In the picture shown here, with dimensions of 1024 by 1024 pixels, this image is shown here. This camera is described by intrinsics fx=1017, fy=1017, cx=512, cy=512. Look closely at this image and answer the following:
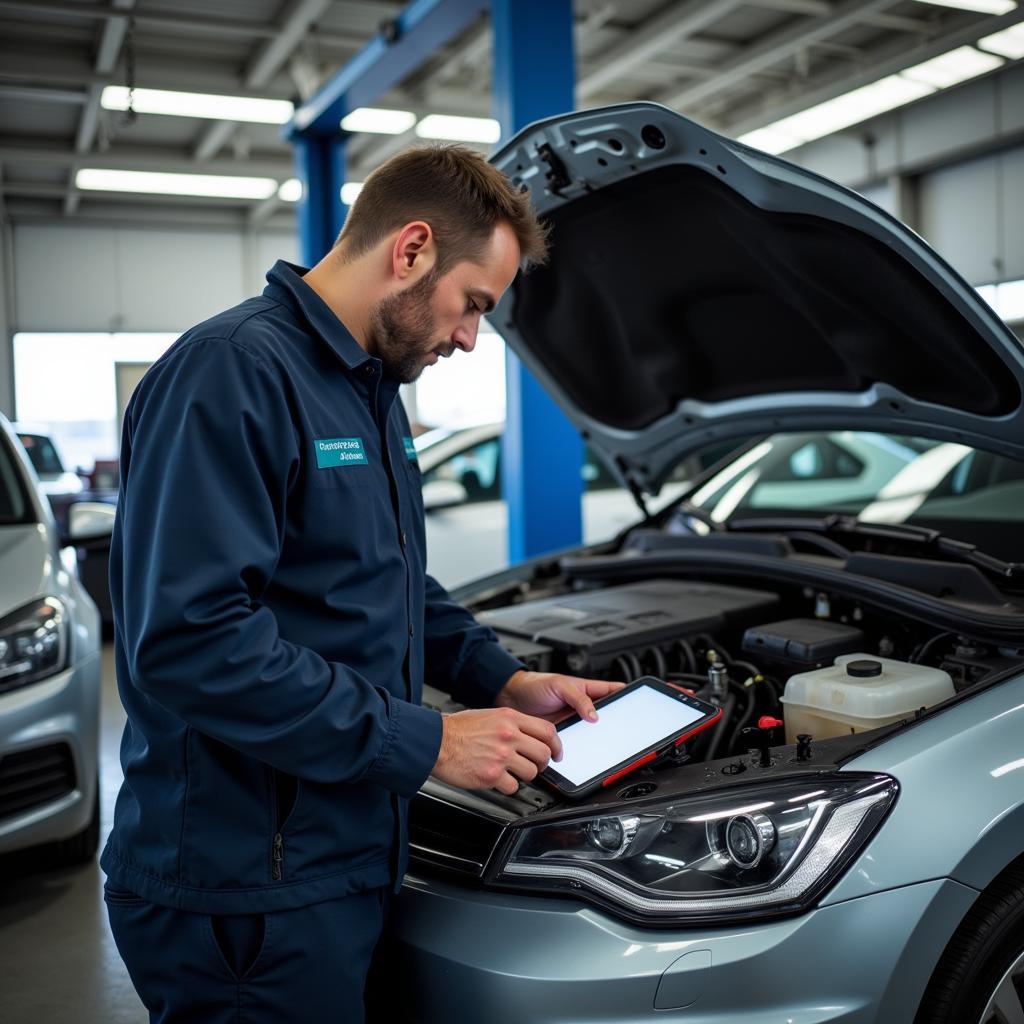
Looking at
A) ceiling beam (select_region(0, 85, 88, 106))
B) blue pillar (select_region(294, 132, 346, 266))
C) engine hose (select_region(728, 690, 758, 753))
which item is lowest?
engine hose (select_region(728, 690, 758, 753))

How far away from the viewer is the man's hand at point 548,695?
5.16ft

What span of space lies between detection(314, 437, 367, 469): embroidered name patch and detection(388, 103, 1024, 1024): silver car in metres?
0.55

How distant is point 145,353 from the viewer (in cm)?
A: 1407

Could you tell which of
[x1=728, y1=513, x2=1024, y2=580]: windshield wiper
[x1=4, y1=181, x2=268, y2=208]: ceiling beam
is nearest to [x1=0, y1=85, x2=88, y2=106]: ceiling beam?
[x1=4, y1=181, x2=268, y2=208]: ceiling beam

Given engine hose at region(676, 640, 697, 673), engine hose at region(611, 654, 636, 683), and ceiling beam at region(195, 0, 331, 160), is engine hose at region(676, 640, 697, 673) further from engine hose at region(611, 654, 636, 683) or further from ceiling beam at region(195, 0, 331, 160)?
ceiling beam at region(195, 0, 331, 160)

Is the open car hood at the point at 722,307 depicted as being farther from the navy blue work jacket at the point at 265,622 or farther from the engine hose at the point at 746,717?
the navy blue work jacket at the point at 265,622

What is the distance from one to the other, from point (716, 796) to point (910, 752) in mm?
263

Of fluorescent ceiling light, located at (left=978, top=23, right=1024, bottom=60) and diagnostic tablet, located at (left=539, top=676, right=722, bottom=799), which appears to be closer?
diagnostic tablet, located at (left=539, top=676, right=722, bottom=799)

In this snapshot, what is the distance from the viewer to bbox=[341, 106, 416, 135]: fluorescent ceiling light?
912 centimetres

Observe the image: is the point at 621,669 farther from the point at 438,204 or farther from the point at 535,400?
the point at 535,400

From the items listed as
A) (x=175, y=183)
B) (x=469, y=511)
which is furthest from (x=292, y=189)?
(x=469, y=511)

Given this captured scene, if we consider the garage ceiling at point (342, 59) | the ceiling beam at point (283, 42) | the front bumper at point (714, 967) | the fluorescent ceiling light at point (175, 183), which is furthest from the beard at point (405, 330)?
the fluorescent ceiling light at point (175, 183)

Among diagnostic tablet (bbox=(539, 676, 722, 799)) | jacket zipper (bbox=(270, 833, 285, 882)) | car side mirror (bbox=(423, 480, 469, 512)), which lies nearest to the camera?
jacket zipper (bbox=(270, 833, 285, 882))

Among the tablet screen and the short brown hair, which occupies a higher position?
the short brown hair
